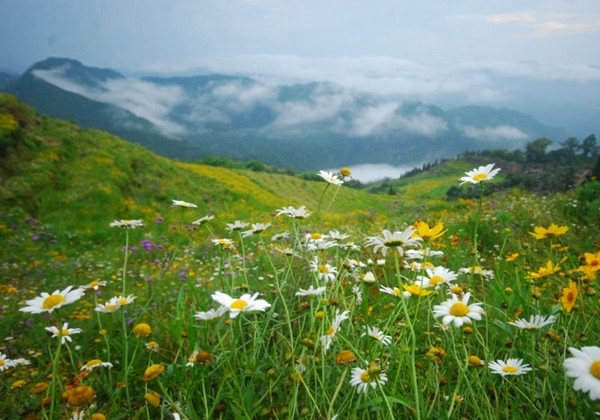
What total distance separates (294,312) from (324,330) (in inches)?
46.1

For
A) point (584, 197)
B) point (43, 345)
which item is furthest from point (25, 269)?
point (584, 197)

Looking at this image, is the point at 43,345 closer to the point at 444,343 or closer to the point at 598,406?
the point at 444,343

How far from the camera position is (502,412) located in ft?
4.89

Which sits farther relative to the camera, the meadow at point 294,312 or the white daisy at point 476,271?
the white daisy at point 476,271

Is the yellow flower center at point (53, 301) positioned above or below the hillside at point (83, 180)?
above

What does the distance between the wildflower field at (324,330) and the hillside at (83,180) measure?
4.06 m

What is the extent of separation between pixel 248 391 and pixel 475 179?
4.79 ft

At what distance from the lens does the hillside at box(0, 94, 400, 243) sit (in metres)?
10.6

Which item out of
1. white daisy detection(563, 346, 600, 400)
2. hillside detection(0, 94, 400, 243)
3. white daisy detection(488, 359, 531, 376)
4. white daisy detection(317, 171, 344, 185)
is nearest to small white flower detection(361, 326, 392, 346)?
white daisy detection(488, 359, 531, 376)

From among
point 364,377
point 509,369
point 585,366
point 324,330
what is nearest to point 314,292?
point 324,330

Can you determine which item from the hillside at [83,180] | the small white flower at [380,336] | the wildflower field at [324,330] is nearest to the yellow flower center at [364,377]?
the wildflower field at [324,330]

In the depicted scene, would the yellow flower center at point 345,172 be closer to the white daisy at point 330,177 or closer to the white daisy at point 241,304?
the white daisy at point 330,177

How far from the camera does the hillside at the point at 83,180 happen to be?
418 inches

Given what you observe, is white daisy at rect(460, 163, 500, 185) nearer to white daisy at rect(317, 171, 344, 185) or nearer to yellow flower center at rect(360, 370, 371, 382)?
white daisy at rect(317, 171, 344, 185)
